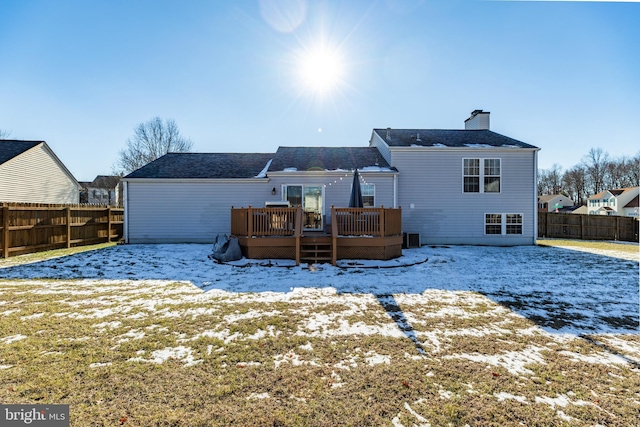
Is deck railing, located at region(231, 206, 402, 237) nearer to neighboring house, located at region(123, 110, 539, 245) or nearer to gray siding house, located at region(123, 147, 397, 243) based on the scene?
gray siding house, located at region(123, 147, 397, 243)

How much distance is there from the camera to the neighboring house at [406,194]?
11.6 metres

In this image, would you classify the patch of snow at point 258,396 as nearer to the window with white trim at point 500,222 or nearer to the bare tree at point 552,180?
the window with white trim at point 500,222

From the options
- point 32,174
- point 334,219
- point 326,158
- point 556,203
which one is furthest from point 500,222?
point 556,203

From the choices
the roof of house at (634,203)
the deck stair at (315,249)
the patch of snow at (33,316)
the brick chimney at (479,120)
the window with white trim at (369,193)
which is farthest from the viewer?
the roof of house at (634,203)

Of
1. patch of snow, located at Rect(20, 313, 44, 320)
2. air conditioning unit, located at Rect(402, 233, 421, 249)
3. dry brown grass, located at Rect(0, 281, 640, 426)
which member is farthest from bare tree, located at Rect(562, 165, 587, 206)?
patch of snow, located at Rect(20, 313, 44, 320)

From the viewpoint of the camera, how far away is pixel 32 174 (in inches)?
669

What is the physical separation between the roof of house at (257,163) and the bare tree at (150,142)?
18134 millimetres

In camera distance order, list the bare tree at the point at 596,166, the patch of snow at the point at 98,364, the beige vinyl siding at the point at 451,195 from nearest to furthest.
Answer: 1. the patch of snow at the point at 98,364
2. the beige vinyl siding at the point at 451,195
3. the bare tree at the point at 596,166

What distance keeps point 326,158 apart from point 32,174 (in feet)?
60.9

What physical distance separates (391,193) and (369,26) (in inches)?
238

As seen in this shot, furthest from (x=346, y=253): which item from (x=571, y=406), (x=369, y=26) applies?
(x=369, y=26)

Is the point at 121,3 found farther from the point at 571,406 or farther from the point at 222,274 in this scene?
the point at 571,406

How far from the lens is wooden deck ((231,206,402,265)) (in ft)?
27.0

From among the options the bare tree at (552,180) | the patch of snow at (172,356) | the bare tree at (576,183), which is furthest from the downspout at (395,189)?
the bare tree at (552,180)
